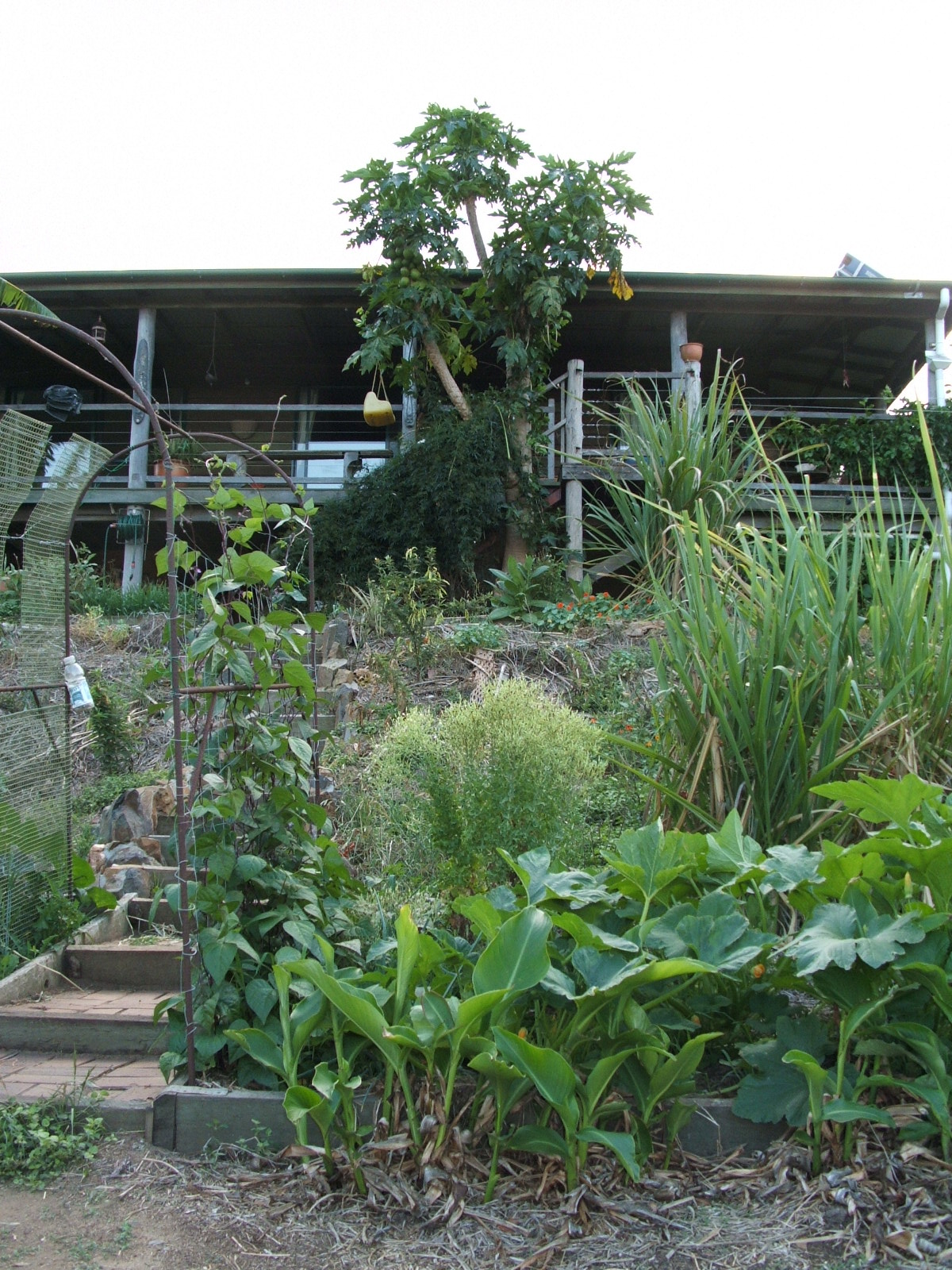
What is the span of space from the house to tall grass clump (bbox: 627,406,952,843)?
4788mm

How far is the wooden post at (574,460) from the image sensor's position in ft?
25.0

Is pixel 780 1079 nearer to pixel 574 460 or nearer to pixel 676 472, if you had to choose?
pixel 676 472

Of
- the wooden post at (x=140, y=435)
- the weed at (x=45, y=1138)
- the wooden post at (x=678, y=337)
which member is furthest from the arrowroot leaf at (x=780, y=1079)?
the wooden post at (x=140, y=435)

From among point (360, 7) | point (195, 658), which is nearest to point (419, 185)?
point (360, 7)

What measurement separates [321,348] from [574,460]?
5.42m

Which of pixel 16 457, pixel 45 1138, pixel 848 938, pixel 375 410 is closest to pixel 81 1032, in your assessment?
pixel 45 1138

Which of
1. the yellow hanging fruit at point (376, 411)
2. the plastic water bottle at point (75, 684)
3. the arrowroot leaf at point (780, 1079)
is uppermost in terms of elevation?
the yellow hanging fruit at point (376, 411)

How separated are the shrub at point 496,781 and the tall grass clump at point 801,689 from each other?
1.15 ft

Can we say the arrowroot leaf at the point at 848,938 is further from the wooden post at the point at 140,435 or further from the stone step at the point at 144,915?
the wooden post at the point at 140,435

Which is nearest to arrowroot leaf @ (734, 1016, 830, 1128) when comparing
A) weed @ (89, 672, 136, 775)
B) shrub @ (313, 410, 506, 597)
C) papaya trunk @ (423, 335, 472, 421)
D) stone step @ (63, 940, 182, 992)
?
stone step @ (63, 940, 182, 992)

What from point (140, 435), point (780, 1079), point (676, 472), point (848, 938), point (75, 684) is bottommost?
point (780, 1079)

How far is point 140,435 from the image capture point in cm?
983

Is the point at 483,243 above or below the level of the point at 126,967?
above

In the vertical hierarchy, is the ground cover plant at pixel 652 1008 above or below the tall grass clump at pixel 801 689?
below
